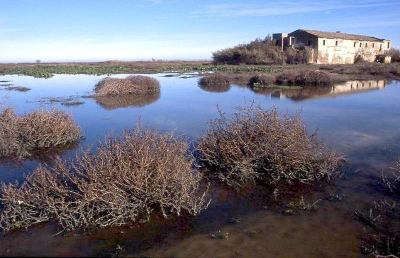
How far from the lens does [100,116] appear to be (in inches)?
796

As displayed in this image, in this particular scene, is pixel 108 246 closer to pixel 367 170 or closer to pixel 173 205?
pixel 173 205

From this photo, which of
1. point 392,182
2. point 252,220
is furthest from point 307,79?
point 252,220

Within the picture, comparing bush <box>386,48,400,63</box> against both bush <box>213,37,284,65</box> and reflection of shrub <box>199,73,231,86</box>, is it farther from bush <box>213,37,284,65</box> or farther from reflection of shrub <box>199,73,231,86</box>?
reflection of shrub <box>199,73,231,86</box>

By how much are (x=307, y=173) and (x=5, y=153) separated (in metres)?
8.92

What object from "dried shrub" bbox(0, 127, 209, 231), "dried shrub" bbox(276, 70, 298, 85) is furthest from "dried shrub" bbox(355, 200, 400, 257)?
"dried shrub" bbox(276, 70, 298, 85)

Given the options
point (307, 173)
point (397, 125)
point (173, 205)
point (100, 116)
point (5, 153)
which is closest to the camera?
point (173, 205)

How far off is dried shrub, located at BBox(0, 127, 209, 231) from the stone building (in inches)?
1960

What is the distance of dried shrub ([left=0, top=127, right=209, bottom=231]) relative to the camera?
7535 mm

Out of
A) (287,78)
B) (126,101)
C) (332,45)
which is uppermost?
(332,45)

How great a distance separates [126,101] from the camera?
2583cm

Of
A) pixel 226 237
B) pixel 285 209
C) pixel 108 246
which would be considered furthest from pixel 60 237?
pixel 285 209

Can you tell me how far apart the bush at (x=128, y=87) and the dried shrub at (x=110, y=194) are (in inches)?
823

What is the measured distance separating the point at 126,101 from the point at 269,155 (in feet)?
56.6

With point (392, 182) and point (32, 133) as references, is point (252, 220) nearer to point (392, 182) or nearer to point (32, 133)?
point (392, 182)
